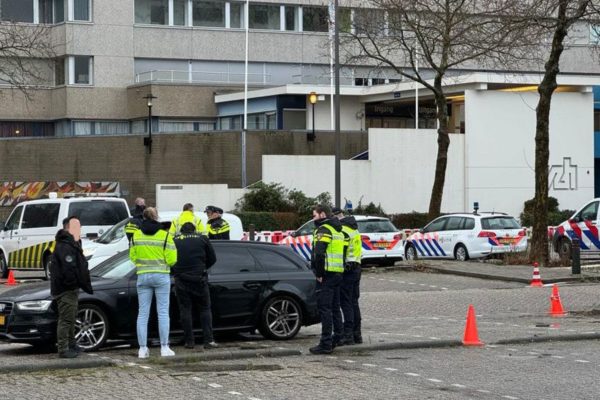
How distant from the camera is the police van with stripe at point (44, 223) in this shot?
97.9ft

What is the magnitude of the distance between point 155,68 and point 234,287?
4405 centimetres

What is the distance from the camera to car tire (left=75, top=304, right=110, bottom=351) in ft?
51.0

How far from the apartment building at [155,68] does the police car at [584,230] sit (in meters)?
22.3

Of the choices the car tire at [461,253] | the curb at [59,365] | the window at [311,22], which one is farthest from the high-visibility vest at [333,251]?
the window at [311,22]

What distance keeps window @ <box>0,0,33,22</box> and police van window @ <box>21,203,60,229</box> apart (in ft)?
91.1

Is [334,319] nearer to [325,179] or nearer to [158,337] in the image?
[158,337]

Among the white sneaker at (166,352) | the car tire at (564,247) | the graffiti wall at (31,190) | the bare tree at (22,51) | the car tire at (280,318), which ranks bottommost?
the white sneaker at (166,352)

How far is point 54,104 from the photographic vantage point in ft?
194

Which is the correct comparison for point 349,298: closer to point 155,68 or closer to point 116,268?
point 116,268

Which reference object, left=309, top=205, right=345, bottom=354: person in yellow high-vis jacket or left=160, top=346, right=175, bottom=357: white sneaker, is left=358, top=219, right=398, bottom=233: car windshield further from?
left=160, top=346, right=175, bottom=357: white sneaker

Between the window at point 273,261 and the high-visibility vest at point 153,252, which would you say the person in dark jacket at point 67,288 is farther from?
the window at point 273,261

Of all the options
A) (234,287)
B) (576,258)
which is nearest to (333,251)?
(234,287)

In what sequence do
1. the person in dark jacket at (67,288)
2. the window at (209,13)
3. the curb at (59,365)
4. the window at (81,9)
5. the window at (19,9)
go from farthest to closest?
the window at (209,13), the window at (81,9), the window at (19,9), the person in dark jacket at (67,288), the curb at (59,365)

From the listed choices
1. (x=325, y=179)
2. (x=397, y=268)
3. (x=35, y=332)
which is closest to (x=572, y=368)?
(x=35, y=332)
